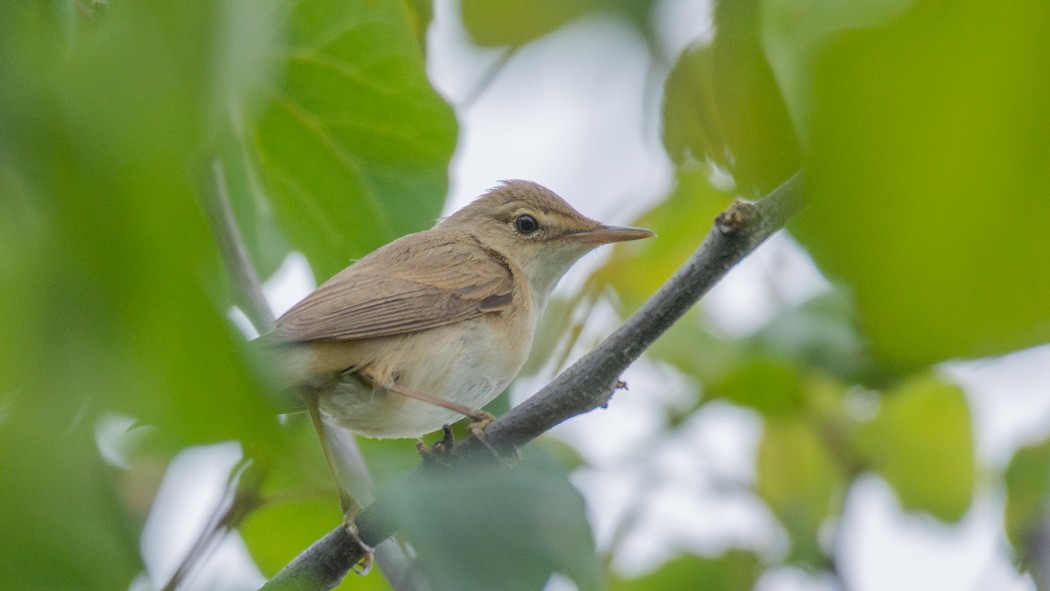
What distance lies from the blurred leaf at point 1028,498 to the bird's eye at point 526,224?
270 cm

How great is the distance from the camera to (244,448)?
2.53 feet

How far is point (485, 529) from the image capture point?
1.35 metres

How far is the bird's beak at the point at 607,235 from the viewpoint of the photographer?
4617 mm

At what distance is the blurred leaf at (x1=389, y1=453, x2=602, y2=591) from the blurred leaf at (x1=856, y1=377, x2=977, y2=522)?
2.49 m

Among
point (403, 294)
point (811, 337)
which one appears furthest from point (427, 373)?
point (811, 337)

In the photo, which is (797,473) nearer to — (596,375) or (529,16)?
(596,375)

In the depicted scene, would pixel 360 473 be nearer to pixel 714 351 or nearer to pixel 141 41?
pixel 714 351

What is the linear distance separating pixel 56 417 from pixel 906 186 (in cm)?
58

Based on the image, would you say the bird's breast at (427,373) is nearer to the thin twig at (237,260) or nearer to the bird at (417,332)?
the bird at (417,332)

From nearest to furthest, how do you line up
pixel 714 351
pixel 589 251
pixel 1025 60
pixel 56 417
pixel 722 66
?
1. pixel 1025 60
2. pixel 56 417
3. pixel 722 66
4. pixel 714 351
5. pixel 589 251

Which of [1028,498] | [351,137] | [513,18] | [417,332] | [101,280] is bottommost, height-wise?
[1028,498]

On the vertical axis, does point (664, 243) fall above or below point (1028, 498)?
above

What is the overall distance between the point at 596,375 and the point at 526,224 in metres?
3.07

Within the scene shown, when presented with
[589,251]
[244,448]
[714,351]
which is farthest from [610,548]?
[244,448]
